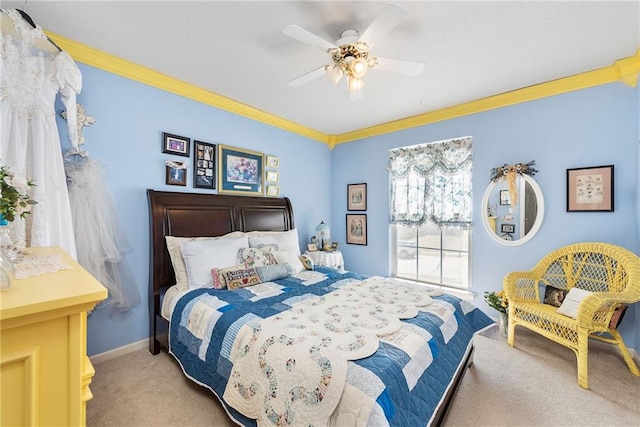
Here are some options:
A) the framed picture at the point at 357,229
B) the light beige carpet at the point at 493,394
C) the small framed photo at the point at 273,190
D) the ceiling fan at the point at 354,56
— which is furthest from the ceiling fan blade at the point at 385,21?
the framed picture at the point at 357,229

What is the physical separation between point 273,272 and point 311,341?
1262 mm

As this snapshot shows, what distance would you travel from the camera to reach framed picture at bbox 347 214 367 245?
4.13m

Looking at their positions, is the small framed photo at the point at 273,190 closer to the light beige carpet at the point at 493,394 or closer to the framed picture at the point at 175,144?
the framed picture at the point at 175,144

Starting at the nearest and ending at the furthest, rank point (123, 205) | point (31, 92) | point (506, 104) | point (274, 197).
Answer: point (31, 92) < point (123, 205) < point (506, 104) < point (274, 197)

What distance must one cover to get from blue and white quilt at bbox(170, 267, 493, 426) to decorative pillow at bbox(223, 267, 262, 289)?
0.07 m

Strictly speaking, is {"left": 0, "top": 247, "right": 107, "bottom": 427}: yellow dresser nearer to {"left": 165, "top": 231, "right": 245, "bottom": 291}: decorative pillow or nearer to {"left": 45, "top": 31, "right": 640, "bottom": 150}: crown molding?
{"left": 165, "top": 231, "right": 245, "bottom": 291}: decorative pillow

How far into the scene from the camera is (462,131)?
10.6 ft

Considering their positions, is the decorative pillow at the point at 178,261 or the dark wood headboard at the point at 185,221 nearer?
the decorative pillow at the point at 178,261

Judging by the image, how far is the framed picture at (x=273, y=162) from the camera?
141 inches

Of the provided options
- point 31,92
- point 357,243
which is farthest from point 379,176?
point 31,92

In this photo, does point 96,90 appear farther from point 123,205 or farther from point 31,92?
point 123,205

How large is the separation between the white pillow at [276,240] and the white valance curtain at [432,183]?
1518 millimetres

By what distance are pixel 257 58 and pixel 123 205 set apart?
1748 mm

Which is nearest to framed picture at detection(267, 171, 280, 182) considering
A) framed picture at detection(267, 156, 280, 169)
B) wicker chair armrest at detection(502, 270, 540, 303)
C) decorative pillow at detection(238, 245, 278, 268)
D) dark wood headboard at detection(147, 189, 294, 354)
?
framed picture at detection(267, 156, 280, 169)
